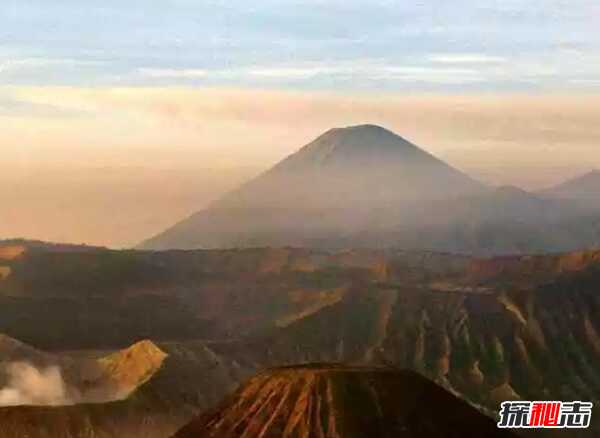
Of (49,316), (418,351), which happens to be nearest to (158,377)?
(418,351)

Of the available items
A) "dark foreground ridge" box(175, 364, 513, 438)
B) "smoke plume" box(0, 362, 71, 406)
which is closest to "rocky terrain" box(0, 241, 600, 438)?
"smoke plume" box(0, 362, 71, 406)

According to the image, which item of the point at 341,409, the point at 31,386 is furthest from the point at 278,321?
the point at 341,409

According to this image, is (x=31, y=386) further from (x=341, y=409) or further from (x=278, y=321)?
(x=341, y=409)

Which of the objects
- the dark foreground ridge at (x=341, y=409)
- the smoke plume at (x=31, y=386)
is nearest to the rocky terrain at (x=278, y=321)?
the smoke plume at (x=31, y=386)

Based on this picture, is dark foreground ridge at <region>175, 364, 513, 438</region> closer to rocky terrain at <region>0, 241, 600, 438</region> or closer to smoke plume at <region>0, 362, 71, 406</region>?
rocky terrain at <region>0, 241, 600, 438</region>

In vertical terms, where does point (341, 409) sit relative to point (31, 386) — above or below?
above

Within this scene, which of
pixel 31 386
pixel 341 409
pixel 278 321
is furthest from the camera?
pixel 278 321

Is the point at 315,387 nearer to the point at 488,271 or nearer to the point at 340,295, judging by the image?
the point at 340,295

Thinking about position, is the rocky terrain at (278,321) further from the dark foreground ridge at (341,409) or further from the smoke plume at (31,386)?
the dark foreground ridge at (341,409)
